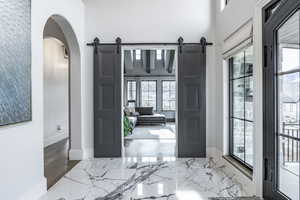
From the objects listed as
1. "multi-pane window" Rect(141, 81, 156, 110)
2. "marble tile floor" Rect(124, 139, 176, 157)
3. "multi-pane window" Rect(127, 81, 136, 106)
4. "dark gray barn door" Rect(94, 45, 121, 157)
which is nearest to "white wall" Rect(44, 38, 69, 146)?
"dark gray barn door" Rect(94, 45, 121, 157)

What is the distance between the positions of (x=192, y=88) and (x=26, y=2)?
3.18 m

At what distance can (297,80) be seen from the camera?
192 centimetres

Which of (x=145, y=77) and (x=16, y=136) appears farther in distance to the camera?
(x=145, y=77)

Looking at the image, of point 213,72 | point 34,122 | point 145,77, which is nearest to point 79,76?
point 34,122

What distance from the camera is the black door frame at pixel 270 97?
2248mm

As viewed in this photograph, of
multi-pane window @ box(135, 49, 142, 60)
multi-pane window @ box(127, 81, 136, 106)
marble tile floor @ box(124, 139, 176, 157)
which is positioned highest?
multi-pane window @ box(135, 49, 142, 60)

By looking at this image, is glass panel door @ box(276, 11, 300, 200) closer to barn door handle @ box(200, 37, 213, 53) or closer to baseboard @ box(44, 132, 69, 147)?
barn door handle @ box(200, 37, 213, 53)

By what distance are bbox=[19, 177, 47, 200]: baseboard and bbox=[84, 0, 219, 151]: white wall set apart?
69.6 inches

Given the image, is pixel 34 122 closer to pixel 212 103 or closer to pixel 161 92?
pixel 212 103

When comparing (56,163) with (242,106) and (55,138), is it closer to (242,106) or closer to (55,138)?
(55,138)

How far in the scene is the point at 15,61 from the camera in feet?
7.43

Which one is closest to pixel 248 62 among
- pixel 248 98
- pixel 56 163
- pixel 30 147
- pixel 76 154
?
pixel 248 98

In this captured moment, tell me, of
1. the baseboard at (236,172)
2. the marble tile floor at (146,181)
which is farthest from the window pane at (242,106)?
the marble tile floor at (146,181)

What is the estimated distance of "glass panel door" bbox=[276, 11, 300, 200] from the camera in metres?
1.92
